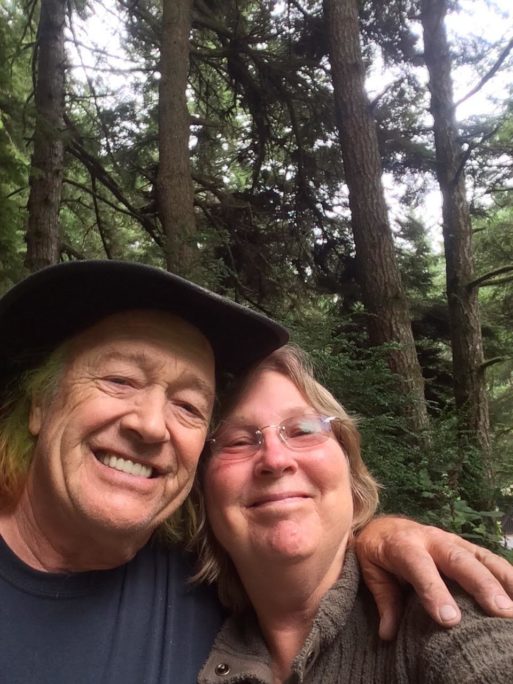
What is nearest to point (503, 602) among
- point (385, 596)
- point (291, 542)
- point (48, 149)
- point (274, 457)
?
point (385, 596)

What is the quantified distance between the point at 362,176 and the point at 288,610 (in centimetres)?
588

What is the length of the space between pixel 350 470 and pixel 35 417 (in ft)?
3.35

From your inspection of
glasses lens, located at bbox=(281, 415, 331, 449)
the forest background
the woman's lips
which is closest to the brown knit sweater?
the woman's lips

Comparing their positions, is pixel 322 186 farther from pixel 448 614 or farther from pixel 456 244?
pixel 448 614

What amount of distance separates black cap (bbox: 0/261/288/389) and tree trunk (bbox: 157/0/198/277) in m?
3.45

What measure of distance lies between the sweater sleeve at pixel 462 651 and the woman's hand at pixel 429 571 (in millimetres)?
23

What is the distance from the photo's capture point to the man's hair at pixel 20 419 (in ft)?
5.16

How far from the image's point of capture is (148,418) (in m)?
1.45

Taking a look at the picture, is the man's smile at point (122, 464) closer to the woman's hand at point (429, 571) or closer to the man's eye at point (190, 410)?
the man's eye at point (190, 410)

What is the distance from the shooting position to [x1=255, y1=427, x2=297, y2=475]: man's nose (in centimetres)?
154

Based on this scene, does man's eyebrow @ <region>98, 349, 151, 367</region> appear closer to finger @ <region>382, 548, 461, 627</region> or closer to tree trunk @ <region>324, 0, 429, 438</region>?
finger @ <region>382, 548, 461, 627</region>

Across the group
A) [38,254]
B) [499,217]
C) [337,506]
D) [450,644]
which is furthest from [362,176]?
[450,644]

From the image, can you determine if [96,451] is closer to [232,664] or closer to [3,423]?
[3,423]

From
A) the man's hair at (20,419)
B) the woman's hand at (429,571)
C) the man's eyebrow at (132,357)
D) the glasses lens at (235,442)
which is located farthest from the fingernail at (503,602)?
the man's hair at (20,419)
